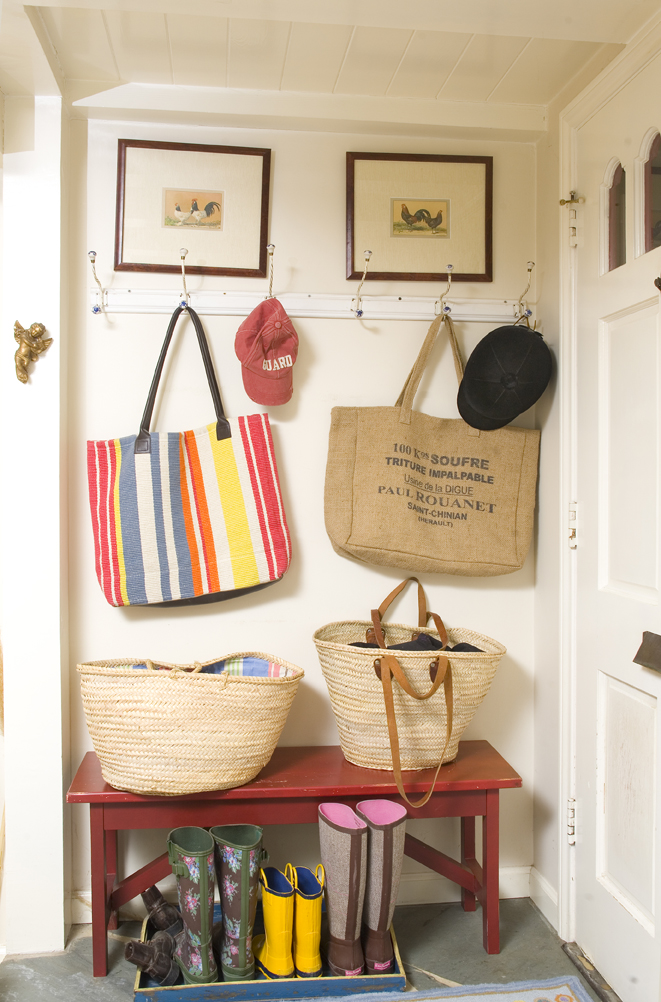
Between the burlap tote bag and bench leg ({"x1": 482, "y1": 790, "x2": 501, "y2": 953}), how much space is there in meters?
0.63

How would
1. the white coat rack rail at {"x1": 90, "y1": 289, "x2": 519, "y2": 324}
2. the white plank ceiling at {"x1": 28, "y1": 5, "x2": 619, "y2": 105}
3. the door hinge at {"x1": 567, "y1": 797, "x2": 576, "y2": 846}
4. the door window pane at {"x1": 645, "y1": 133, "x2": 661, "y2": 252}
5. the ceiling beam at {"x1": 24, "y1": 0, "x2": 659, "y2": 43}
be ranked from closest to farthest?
the ceiling beam at {"x1": 24, "y1": 0, "x2": 659, "y2": 43} → the door window pane at {"x1": 645, "y1": 133, "x2": 661, "y2": 252} → the white plank ceiling at {"x1": 28, "y1": 5, "x2": 619, "y2": 105} → the door hinge at {"x1": 567, "y1": 797, "x2": 576, "y2": 846} → the white coat rack rail at {"x1": 90, "y1": 289, "x2": 519, "y2": 324}

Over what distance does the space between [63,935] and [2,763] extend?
479mm

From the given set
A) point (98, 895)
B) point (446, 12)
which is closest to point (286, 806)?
point (98, 895)

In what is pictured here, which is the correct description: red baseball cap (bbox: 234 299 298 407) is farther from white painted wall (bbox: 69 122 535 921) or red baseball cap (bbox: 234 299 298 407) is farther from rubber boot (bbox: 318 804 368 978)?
rubber boot (bbox: 318 804 368 978)

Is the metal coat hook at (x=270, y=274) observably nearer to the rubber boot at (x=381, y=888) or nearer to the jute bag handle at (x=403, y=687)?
the jute bag handle at (x=403, y=687)

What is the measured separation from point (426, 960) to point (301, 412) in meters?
1.51

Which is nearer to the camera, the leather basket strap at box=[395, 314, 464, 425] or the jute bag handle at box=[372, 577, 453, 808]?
the jute bag handle at box=[372, 577, 453, 808]

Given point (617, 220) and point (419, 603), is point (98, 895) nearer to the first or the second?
point (419, 603)

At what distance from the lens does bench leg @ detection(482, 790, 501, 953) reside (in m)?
1.88


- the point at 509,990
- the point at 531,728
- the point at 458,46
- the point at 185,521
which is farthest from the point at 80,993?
the point at 458,46

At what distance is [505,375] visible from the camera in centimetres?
202

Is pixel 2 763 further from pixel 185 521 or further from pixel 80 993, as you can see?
pixel 185 521

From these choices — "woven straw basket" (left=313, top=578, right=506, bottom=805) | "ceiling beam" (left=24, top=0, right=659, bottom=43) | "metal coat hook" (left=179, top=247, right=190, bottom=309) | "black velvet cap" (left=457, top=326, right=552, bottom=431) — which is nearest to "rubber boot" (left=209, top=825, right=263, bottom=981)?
"woven straw basket" (left=313, top=578, right=506, bottom=805)

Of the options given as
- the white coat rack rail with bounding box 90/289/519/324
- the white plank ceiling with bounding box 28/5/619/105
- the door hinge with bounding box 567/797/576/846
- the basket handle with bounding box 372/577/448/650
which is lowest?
the door hinge with bounding box 567/797/576/846
